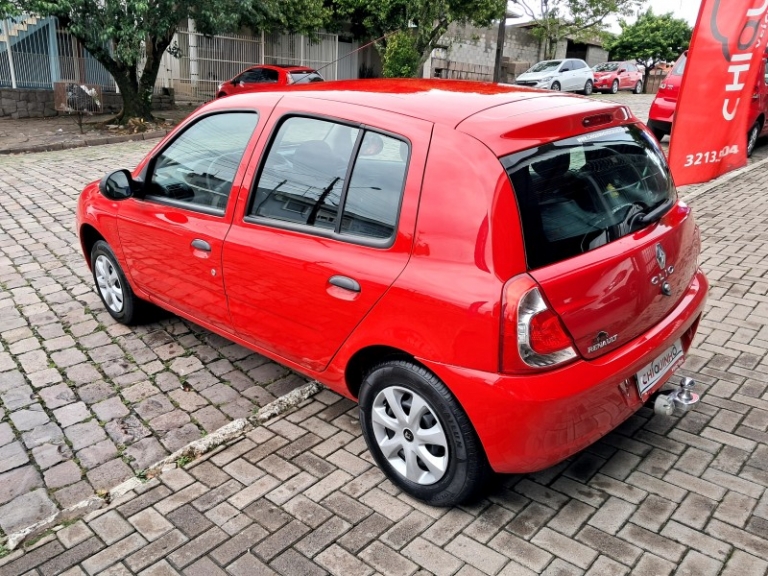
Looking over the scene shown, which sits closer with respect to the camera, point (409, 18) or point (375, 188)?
point (375, 188)

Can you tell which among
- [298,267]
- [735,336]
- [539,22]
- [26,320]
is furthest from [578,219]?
[539,22]

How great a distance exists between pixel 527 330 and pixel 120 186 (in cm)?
284

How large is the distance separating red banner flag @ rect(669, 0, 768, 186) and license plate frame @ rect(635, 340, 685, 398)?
16.4 feet

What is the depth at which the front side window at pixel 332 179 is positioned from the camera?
2850 millimetres

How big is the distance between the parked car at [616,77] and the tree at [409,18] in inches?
350

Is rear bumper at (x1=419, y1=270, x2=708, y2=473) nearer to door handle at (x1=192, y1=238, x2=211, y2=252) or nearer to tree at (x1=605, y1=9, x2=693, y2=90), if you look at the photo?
door handle at (x1=192, y1=238, x2=211, y2=252)

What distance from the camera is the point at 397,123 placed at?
285 centimetres

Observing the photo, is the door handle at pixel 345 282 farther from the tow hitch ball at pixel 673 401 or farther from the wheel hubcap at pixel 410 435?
the tow hitch ball at pixel 673 401

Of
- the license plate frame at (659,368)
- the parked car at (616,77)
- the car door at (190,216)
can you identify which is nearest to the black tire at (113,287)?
the car door at (190,216)

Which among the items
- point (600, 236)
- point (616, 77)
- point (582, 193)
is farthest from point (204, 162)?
point (616, 77)

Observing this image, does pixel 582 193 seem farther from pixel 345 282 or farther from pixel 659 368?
pixel 345 282

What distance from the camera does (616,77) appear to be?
31.0m

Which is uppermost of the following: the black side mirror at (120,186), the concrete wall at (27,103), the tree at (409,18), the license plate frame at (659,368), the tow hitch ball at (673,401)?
the tree at (409,18)

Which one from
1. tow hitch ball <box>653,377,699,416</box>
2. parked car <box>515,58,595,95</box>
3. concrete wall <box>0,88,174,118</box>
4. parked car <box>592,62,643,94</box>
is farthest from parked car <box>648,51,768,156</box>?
parked car <box>592,62,643,94</box>
